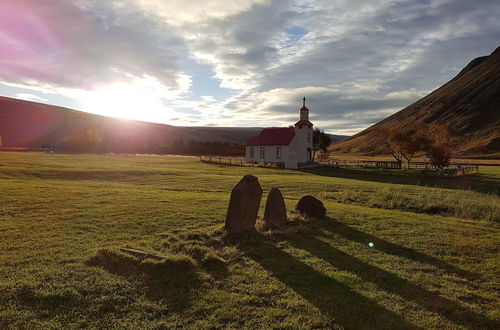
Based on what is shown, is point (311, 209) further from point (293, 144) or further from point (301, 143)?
point (301, 143)

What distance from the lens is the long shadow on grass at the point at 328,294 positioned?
6.69 metres

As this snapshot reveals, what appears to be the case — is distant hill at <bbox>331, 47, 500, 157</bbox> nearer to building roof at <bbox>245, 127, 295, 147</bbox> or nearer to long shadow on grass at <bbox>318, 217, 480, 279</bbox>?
building roof at <bbox>245, 127, 295, 147</bbox>

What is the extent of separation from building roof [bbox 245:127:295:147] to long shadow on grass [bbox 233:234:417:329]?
50493 millimetres

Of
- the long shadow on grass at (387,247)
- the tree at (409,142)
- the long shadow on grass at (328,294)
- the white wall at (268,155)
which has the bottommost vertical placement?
the long shadow on grass at (328,294)

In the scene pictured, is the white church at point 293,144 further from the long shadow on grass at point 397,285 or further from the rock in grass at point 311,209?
the long shadow on grass at point 397,285

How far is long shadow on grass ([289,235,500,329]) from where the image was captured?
6.83 meters

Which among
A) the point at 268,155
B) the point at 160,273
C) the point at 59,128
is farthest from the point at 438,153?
the point at 59,128

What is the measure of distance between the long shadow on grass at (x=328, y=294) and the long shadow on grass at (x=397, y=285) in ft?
3.28

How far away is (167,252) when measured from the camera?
10539 mm

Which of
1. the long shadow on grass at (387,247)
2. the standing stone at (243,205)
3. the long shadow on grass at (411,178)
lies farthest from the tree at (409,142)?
the standing stone at (243,205)

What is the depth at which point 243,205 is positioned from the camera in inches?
497

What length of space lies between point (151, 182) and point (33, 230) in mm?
18734

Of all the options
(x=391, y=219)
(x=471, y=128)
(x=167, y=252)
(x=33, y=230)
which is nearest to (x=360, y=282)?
(x=167, y=252)

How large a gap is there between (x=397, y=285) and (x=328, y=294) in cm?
205
